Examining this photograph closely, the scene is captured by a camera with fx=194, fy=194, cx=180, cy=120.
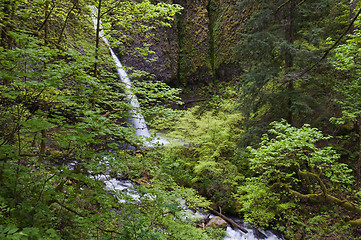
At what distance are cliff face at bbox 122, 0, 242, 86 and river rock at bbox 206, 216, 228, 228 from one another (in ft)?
35.0

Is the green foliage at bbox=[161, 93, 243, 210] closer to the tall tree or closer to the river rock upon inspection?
the river rock

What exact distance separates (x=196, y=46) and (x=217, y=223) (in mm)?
13418

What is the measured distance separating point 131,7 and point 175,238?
3.84m

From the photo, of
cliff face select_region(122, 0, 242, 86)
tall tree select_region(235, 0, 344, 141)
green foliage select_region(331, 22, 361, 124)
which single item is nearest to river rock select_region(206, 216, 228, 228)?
tall tree select_region(235, 0, 344, 141)

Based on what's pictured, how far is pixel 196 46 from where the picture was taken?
15695 mm

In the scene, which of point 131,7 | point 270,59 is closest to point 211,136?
point 270,59

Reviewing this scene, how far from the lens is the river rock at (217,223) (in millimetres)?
5731

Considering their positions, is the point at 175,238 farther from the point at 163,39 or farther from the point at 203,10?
the point at 203,10

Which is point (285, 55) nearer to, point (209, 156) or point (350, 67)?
point (350, 67)

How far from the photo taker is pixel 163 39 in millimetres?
15172

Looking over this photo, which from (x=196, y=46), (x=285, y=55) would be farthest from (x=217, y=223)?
(x=196, y=46)

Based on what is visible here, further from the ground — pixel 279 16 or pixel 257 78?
pixel 279 16

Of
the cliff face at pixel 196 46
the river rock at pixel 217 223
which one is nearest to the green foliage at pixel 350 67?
the river rock at pixel 217 223

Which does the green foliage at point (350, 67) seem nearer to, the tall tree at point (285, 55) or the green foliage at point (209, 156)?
the tall tree at point (285, 55)
